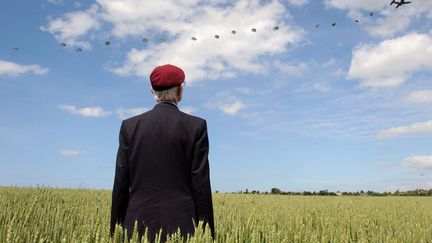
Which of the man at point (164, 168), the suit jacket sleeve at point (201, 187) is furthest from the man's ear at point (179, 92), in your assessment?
the suit jacket sleeve at point (201, 187)

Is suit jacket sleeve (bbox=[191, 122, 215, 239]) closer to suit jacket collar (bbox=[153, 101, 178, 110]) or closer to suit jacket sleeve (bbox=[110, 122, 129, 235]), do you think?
suit jacket collar (bbox=[153, 101, 178, 110])

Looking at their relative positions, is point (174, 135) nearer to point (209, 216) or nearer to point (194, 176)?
point (194, 176)

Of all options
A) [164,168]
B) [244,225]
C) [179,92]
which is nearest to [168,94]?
[179,92]

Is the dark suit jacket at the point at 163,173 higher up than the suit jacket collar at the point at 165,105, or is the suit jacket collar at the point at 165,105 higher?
the suit jacket collar at the point at 165,105

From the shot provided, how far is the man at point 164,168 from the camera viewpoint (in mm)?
3354

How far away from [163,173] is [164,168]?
1.5 inches

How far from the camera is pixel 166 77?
347 cm

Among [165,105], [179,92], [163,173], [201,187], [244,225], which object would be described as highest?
[179,92]

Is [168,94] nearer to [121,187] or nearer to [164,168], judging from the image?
[164,168]

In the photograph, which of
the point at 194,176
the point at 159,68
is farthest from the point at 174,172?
the point at 159,68

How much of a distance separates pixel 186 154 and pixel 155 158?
9.5 inches

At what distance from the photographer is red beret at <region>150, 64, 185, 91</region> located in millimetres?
3471

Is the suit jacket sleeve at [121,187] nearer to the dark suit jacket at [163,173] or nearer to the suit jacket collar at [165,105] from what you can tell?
the dark suit jacket at [163,173]

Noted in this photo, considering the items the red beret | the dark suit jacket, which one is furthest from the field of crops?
the red beret
